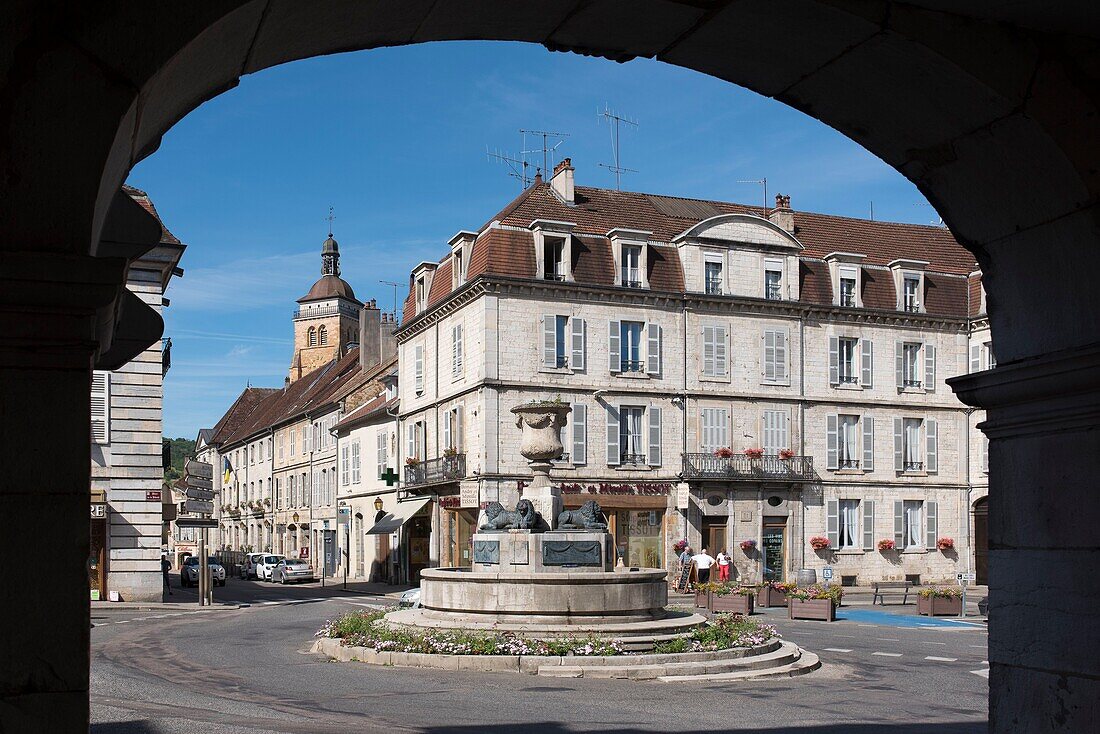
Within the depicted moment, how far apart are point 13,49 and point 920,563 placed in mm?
39086

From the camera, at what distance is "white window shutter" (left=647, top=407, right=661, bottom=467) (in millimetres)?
36344

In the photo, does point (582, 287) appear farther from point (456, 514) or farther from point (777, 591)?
point (777, 591)

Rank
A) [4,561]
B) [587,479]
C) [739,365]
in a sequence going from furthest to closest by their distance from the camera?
[739,365] < [587,479] < [4,561]

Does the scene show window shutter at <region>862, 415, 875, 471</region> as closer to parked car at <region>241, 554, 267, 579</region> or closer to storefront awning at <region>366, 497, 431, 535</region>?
storefront awning at <region>366, 497, 431, 535</region>

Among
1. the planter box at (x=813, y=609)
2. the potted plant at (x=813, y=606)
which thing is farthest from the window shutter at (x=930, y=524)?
the planter box at (x=813, y=609)

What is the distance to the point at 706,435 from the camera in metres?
37.1

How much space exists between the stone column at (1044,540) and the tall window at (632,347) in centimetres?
3129

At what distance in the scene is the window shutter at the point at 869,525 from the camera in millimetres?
38719

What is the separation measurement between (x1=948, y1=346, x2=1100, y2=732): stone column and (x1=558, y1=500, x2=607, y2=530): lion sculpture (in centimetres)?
1345

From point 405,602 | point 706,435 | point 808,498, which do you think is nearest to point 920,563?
point 808,498

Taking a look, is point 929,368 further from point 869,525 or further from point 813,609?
point 813,609

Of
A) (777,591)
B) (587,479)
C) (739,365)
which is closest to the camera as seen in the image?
(777,591)

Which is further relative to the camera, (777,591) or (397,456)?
(397,456)

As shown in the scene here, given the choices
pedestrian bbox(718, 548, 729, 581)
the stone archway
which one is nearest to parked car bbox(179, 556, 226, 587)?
pedestrian bbox(718, 548, 729, 581)
